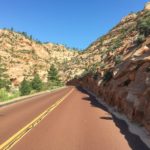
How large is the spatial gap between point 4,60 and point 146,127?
10084 centimetres

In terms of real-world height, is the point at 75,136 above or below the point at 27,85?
below

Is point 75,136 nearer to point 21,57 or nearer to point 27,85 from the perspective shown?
point 27,85

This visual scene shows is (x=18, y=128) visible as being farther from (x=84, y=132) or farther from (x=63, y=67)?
(x=63, y=67)

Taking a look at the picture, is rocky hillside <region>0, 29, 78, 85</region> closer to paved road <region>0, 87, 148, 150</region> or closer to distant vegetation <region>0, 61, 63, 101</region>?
distant vegetation <region>0, 61, 63, 101</region>

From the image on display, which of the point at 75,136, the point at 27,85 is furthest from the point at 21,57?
the point at 75,136

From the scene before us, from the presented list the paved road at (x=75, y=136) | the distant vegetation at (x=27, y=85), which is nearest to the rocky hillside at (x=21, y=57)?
the distant vegetation at (x=27, y=85)

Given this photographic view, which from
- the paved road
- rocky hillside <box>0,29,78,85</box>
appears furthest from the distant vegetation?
the paved road

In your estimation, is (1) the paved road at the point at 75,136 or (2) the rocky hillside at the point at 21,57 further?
(2) the rocky hillside at the point at 21,57

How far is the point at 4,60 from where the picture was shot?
109 m

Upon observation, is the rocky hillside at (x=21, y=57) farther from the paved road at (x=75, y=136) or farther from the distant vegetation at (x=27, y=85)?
the paved road at (x=75, y=136)

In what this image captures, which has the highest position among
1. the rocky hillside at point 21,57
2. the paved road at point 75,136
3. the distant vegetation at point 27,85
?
the rocky hillside at point 21,57

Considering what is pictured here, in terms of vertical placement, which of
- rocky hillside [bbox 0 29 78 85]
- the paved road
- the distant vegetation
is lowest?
→ the paved road

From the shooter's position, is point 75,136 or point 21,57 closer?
point 75,136

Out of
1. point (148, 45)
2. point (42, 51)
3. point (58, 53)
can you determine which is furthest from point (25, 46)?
point (148, 45)
